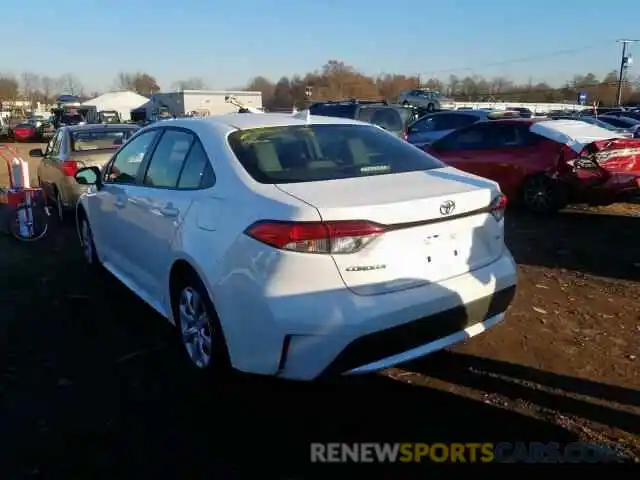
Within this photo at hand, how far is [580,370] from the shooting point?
11.5 ft

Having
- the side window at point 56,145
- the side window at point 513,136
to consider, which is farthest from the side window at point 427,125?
the side window at point 56,145

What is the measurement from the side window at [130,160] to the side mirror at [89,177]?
12 centimetres

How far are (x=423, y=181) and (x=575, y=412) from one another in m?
1.50

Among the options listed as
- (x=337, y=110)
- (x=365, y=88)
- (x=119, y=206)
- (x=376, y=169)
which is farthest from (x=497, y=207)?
(x=365, y=88)

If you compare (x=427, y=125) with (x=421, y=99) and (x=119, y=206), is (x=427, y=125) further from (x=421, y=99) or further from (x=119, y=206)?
(x=421, y=99)

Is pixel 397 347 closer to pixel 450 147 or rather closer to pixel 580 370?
pixel 580 370

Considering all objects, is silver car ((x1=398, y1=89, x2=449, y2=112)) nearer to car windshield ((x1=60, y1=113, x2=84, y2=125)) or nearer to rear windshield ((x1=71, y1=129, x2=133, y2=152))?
car windshield ((x1=60, y1=113, x2=84, y2=125))

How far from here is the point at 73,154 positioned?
8133mm

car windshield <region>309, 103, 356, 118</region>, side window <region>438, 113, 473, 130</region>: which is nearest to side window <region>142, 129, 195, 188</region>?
car windshield <region>309, 103, 356, 118</region>

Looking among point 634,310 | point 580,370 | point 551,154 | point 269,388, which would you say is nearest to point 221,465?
point 269,388
